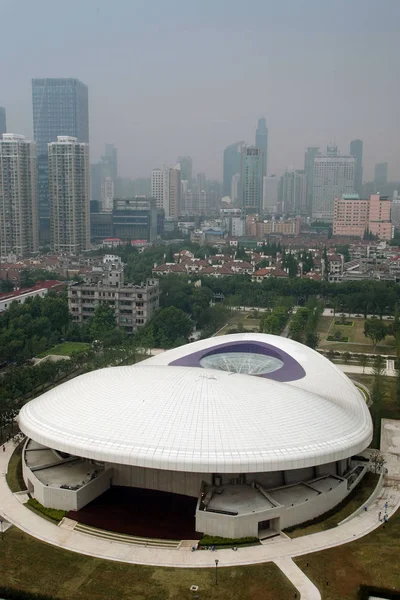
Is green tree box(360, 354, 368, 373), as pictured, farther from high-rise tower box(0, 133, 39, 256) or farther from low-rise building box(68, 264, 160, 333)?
high-rise tower box(0, 133, 39, 256)

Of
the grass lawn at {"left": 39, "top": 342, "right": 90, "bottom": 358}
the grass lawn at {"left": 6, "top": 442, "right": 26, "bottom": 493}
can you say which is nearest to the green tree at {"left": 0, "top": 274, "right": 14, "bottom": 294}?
the grass lawn at {"left": 39, "top": 342, "right": 90, "bottom": 358}

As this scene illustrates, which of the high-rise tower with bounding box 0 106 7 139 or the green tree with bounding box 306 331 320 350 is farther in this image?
the high-rise tower with bounding box 0 106 7 139

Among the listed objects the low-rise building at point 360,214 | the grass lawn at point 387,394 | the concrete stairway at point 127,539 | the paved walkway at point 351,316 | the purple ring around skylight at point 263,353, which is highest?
the low-rise building at point 360,214

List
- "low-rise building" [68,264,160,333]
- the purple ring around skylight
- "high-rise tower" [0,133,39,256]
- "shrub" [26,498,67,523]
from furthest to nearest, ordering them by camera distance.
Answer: "high-rise tower" [0,133,39,256] → "low-rise building" [68,264,160,333] → the purple ring around skylight → "shrub" [26,498,67,523]

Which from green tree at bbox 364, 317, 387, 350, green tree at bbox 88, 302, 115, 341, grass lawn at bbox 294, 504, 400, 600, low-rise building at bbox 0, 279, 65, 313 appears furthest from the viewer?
low-rise building at bbox 0, 279, 65, 313

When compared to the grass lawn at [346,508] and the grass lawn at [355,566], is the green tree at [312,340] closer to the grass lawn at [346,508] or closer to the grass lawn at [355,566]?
the grass lawn at [346,508]

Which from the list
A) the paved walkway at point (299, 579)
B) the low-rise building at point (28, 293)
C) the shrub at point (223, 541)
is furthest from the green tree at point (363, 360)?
the low-rise building at point (28, 293)

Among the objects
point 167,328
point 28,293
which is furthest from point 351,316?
point 28,293
